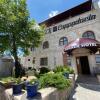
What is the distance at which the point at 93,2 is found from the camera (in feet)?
60.5

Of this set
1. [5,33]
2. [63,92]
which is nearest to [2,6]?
[5,33]

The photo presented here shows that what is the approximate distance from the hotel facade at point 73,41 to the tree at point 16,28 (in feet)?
10.8

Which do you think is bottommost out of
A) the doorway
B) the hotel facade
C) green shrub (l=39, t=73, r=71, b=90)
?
green shrub (l=39, t=73, r=71, b=90)

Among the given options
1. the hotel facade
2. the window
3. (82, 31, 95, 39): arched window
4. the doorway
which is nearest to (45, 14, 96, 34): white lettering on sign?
the hotel facade

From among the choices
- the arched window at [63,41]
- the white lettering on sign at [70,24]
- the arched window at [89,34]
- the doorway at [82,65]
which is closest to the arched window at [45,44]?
the white lettering on sign at [70,24]

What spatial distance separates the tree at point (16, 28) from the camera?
1596 cm

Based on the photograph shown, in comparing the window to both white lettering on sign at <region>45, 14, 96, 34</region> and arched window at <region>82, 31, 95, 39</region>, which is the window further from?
arched window at <region>82, 31, 95, 39</region>

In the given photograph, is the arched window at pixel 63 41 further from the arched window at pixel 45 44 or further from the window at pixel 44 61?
the window at pixel 44 61

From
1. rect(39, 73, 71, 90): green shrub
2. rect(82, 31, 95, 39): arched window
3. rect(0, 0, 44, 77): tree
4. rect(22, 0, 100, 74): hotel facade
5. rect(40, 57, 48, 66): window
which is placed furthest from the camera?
rect(40, 57, 48, 66): window

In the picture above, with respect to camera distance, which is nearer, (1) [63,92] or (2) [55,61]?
(1) [63,92]

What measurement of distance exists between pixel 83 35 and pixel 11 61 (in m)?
14.1

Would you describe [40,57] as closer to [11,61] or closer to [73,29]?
[11,61]

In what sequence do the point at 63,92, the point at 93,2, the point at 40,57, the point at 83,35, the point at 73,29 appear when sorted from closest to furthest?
the point at 63,92 → the point at 83,35 → the point at 73,29 → the point at 93,2 → the point at 40,57

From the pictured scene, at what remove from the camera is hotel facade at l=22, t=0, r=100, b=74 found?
14.5m
